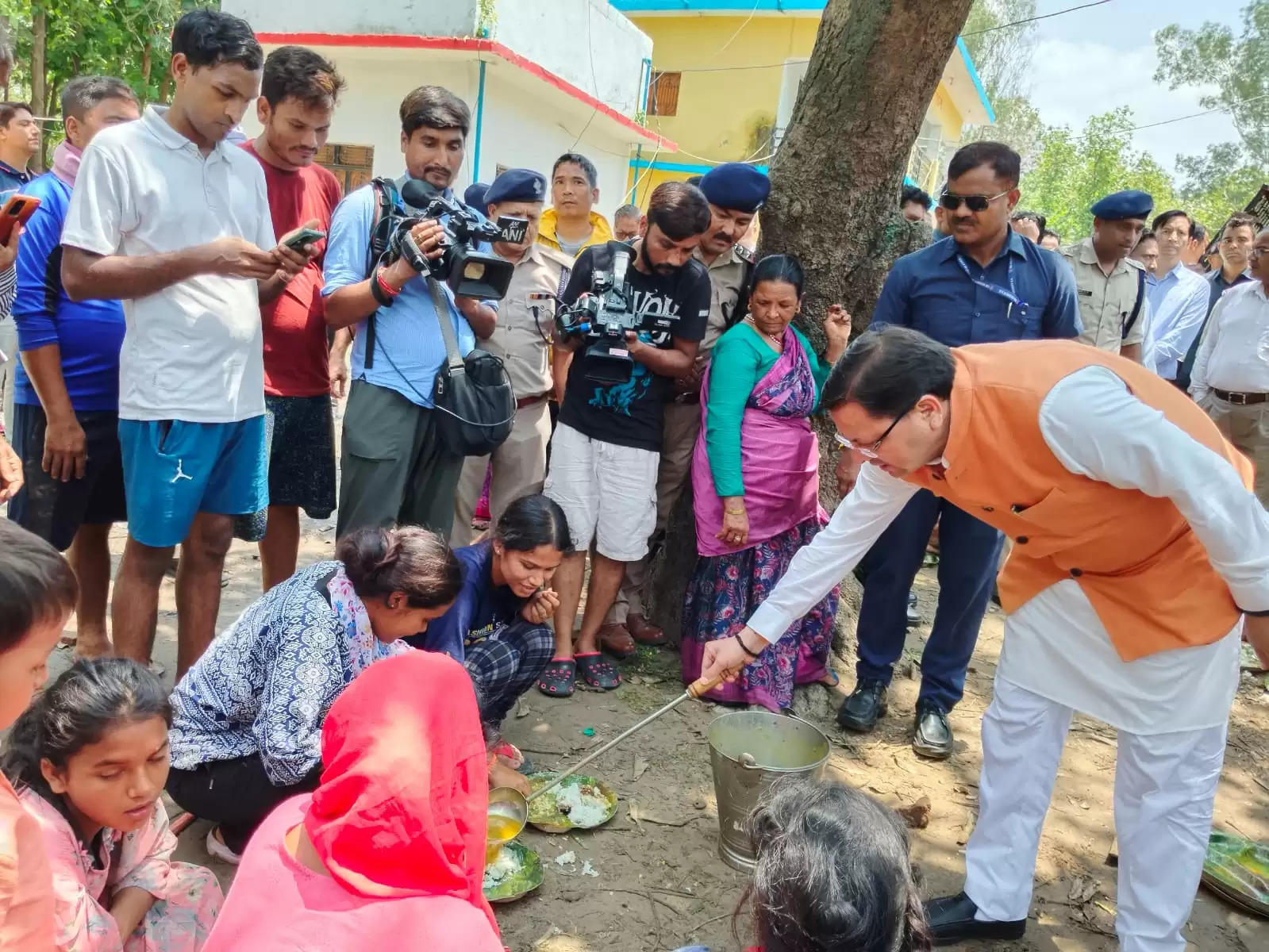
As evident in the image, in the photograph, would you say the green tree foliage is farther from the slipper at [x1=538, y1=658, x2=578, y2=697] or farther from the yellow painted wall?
the slipper at [x1=538, y1=658, x2=578, y2=697]

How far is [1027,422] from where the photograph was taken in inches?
78.4

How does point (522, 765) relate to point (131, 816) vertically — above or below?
below

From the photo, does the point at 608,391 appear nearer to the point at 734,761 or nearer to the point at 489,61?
the point at 734,761

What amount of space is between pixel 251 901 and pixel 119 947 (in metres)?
0.65

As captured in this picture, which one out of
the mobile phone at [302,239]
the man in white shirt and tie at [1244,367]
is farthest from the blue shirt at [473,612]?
the man in white shirt and tie at [1244,367]

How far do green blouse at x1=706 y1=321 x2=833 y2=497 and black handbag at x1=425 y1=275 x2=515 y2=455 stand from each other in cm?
82

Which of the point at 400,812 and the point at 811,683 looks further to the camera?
the point at 811,683

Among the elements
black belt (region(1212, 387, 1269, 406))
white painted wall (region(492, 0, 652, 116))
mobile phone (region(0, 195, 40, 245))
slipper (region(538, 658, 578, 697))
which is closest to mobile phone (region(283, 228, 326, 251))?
mobile phone (region(0, 195, 40, 245))

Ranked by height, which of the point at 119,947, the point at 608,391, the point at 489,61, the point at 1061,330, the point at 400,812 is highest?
the point at 489,61

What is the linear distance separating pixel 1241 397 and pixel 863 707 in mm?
3511

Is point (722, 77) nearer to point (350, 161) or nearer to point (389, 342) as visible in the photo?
point (350, 161)

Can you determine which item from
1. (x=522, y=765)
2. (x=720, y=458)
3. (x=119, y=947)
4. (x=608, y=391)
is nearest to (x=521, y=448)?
(x=608, y=391)

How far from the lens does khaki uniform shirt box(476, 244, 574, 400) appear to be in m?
3.85

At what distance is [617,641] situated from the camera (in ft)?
12.6
